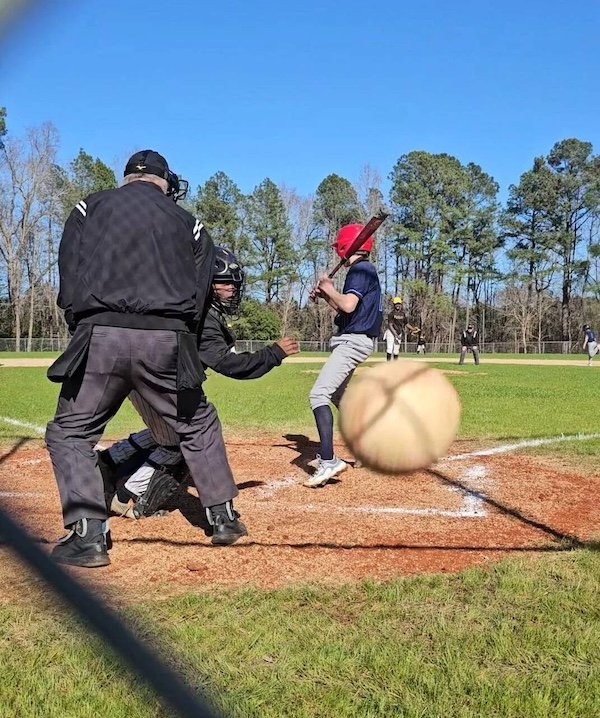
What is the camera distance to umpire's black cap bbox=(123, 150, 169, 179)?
3.96 meters

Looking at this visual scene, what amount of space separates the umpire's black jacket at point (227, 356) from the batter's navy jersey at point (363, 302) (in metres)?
1.28

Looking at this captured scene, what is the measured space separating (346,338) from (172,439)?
6.49ft

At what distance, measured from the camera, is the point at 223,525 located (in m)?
3.98

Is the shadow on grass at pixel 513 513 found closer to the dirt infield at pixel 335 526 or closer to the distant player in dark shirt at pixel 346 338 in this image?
the dirt infield at pixel 335 526

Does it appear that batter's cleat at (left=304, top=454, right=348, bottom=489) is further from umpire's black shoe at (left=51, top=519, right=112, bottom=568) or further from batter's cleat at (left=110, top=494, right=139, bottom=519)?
umpire's black shoe at (left=51, top=519, right=112, bottom=568)

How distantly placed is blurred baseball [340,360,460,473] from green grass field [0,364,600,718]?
69cm

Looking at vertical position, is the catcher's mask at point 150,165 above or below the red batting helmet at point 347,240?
above

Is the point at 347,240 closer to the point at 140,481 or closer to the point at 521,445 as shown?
the point at 140,481

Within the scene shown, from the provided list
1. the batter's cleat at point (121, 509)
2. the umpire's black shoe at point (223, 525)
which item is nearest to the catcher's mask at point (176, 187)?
the umpire's black shoe at point (223, 525)

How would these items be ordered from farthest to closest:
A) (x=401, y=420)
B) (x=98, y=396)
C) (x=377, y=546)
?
1. (x=377, y=546)
2. (x=401, y=420)
3. (x=98, y=396)

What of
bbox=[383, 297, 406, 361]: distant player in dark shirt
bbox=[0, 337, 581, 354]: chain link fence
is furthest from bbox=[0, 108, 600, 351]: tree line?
bbox=[383, 297, 406, 361]: distant player in dark shirt

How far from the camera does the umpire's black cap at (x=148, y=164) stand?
3.96 m

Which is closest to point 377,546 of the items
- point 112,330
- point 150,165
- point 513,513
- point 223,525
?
point 223,525

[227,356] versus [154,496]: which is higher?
[227,356]
